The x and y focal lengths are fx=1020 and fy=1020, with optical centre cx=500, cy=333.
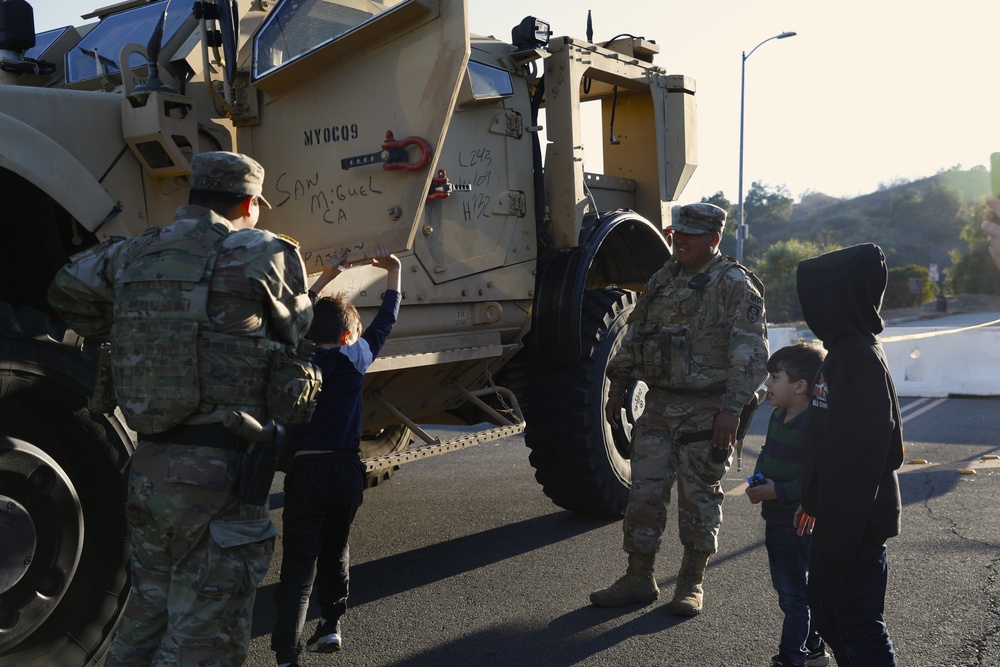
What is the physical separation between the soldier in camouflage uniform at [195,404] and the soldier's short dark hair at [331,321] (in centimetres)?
82

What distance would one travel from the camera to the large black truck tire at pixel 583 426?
5586mm

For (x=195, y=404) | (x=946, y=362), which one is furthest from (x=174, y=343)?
(x=946, y=362)

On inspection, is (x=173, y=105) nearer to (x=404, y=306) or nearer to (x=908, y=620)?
(x=404, y=306)

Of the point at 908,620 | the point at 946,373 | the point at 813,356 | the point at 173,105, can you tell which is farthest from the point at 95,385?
the point at 946,373

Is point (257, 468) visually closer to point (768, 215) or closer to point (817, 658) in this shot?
point (817, 658)

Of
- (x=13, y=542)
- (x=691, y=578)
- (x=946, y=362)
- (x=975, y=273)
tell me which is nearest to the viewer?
(x=13, y=542)

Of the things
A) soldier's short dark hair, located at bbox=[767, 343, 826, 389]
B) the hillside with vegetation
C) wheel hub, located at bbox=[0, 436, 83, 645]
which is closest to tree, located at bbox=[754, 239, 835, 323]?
the hillside with vegetation

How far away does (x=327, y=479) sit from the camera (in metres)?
3.67

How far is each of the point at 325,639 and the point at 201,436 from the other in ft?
4.43

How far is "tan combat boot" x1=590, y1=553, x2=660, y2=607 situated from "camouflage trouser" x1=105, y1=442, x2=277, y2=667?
1.97m

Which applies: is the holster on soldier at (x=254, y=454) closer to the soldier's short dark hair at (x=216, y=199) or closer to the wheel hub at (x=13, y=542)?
the soldier's short dark hair at (x=216, y=199)

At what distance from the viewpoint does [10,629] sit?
9.83 ft

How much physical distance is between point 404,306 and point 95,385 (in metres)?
1.97

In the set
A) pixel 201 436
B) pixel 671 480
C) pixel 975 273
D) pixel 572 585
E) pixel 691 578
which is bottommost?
pixel 975 273
